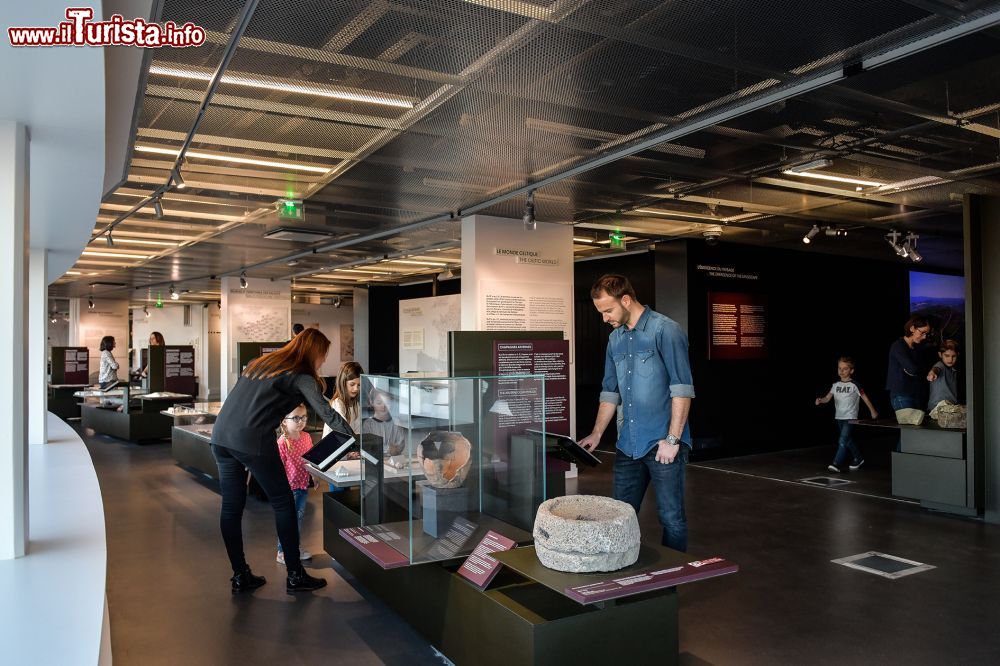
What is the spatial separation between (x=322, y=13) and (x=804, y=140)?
12.3 feet

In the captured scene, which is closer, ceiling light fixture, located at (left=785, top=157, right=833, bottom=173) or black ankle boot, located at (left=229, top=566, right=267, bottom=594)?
black ankle boot, located at (left=229, top=566, right=267, bottom=594)

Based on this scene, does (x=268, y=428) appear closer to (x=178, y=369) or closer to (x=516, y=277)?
(x=516, y=277)

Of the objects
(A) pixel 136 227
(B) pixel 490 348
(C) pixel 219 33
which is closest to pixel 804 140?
(B) pixel 490 348

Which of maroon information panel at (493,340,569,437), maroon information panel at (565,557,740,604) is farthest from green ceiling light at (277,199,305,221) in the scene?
maroon information panel at (565,557,740,604)

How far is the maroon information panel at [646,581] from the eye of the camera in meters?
2.18

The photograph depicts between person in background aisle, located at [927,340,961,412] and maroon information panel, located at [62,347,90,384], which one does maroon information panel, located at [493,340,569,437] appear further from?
maroon information panel, located at [62,347,90,384]

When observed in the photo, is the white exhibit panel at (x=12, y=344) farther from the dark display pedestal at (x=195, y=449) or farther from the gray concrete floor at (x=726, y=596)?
the dark display pedestal at (x=195, y=449)

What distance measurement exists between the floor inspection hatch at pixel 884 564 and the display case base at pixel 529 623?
255cm

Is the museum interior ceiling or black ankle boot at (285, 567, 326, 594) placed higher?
the museum interior ceiling

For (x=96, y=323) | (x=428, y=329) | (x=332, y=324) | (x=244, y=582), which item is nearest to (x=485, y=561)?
(x=244, y=582)

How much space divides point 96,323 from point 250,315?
8.36 meters

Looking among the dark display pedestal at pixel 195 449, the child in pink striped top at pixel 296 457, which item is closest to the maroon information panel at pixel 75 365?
the dark display pedestal at pixel 195 449

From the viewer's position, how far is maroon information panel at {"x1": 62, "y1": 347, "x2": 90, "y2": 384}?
15914 millimetres

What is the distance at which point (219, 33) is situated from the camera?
351 centimetres
